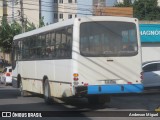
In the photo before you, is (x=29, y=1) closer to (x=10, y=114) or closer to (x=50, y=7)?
(x=50, y=7)

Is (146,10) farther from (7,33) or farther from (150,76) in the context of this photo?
(150,76)

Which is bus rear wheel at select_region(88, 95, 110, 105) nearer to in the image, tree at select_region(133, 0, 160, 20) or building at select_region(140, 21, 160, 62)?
building at select_region(140, 21, 160, 62)

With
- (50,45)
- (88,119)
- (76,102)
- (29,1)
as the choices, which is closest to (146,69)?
(76,102)

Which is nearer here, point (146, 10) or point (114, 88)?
point (114, 88)

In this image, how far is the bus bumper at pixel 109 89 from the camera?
15516 millimetres

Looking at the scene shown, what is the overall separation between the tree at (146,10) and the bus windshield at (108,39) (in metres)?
53.9

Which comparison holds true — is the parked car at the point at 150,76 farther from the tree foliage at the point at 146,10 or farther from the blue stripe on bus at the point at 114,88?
the tree foliage at the point at 146,10

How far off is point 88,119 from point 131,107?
352cm

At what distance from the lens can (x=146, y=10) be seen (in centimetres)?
7056

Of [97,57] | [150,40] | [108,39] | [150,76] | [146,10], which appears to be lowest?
[150,76]

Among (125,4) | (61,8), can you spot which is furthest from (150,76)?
(61,8)

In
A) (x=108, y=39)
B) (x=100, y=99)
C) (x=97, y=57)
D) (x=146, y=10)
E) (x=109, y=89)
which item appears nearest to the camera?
(x=109, y=89)

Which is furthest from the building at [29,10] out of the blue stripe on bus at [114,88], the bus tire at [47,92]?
the blue stripe on bus at [114,88]

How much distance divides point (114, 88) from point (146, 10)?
2208 inches
